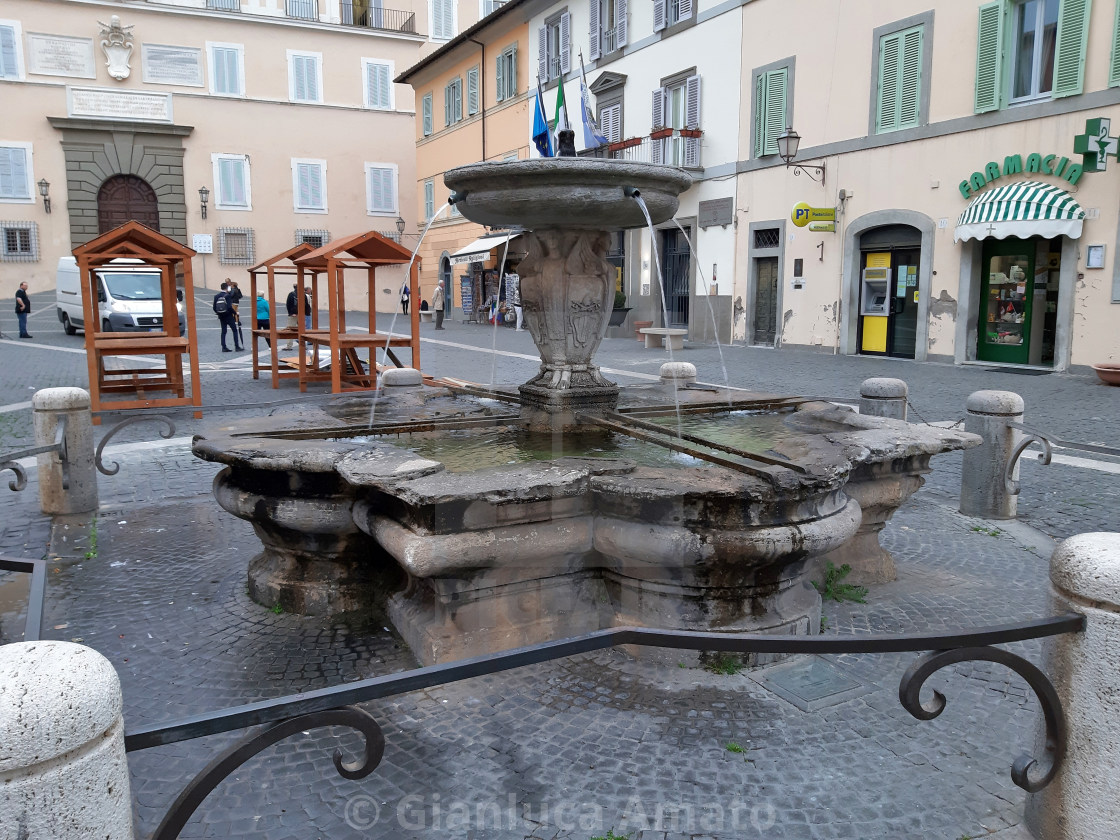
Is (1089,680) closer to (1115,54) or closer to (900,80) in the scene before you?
(1115,54)

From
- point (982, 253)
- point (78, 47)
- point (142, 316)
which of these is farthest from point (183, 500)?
point (78, 47)

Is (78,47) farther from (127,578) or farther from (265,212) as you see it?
(127,578)

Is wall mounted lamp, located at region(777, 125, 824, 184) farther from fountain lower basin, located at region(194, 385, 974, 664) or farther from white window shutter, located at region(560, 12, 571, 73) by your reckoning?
fountain lower basin, located at region(194, 385, 974, 664)

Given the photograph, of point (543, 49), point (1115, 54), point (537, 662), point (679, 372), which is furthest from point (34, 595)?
point (543, 49)

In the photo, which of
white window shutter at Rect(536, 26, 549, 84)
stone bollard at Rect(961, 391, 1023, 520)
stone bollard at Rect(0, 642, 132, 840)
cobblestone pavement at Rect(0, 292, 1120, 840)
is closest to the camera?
stone bollard at Rect(0, 642, 132, 840)

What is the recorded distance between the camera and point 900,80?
1593 centimetres

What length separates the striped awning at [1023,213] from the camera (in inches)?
513

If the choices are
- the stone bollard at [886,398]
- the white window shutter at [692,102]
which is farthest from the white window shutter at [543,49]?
the stone bollard at [886,398]

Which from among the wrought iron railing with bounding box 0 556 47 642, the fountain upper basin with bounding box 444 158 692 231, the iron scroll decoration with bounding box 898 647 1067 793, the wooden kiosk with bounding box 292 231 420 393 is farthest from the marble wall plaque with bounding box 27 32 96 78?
the iron scroll decoration with bounding box 898 647 1067 793

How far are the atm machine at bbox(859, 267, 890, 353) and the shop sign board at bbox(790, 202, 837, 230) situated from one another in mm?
1278

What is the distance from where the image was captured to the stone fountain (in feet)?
11.2

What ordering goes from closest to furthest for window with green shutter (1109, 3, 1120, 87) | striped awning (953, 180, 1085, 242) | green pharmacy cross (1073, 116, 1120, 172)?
green pharmacy cross (1073, 116, 1120, 172) → window with green shutter (1109, 3, 1120, 87) → striped awning (953, 180, 1085, 242)

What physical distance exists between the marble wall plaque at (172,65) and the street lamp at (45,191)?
5016mm

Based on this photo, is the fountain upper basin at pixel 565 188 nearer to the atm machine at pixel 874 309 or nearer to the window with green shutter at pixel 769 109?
the atm machine at pixel 874 309
